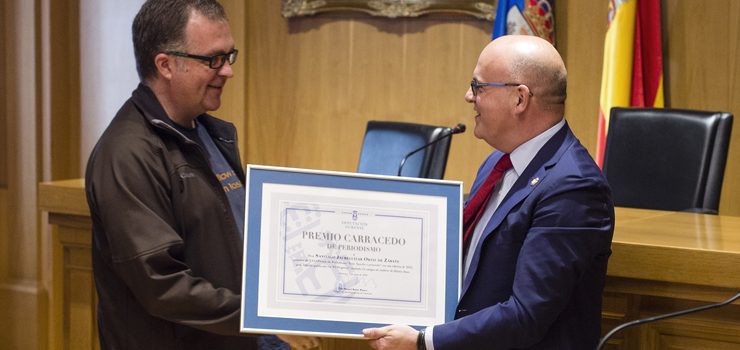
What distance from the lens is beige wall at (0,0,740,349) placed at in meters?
4.62

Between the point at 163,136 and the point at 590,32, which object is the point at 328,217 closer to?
the point at 163,136

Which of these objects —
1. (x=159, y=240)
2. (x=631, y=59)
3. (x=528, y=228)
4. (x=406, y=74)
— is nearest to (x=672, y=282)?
(x=528, y=228)

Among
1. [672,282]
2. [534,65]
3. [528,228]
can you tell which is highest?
[534,65]

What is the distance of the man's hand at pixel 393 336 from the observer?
1.82m

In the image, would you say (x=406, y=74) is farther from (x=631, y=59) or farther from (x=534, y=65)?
(x=534, y=65)

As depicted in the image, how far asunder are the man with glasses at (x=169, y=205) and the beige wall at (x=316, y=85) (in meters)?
2.38

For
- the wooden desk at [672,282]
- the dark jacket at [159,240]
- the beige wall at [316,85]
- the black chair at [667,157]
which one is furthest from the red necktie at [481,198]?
the beige wall at [316,85]

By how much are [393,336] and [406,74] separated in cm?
354

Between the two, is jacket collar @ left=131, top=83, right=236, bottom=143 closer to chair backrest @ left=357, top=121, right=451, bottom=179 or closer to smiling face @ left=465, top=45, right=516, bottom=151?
smiling face @ left=465, top=45, right=516, bottom=151

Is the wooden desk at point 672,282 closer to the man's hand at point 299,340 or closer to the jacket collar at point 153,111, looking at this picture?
the man's hand at point 299,340

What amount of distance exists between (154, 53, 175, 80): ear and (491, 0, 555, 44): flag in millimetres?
2885

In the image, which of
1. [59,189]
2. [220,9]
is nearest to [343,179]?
[220,9]

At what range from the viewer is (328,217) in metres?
1.92

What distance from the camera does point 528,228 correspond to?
176 cm
